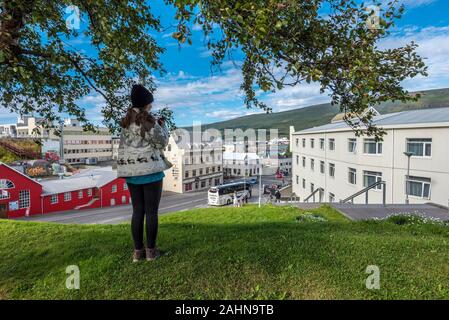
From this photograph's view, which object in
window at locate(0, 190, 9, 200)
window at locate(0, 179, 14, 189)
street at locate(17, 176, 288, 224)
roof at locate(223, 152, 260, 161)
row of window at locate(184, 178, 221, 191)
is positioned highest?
roof at locate(223, 152, 260, 161)

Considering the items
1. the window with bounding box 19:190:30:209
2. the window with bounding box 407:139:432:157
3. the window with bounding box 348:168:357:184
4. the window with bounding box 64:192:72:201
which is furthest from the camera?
the window with bounding box 64:192:72:201

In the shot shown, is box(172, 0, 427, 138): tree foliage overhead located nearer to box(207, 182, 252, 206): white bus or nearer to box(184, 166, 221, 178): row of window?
box(207, 182, 252, 206): white bus

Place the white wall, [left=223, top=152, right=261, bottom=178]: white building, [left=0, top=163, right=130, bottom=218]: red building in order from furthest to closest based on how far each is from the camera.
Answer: [left=223, top=152, right=261, bottom=178]: white building < [left=0, top=163, right=130, bottom=218]: red building < the white wall

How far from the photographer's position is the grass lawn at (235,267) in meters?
2.85

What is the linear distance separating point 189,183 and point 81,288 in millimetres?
44036

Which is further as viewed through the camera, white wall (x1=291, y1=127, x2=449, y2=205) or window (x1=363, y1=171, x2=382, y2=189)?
window (x1=363, y1=171, x2=382, y2=189)

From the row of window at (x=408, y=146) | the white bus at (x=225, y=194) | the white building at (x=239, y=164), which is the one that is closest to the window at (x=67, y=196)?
the white bus at (x=225, y=194)

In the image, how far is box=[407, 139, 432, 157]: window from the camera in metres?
15.8

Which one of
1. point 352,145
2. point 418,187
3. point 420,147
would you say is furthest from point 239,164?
point 420,147

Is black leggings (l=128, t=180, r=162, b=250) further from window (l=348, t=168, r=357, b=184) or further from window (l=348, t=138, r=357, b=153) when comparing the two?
window (l=348, t=168, r=357, b=184)

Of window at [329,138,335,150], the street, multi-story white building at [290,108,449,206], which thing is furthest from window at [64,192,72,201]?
window at [329,138,335,150]

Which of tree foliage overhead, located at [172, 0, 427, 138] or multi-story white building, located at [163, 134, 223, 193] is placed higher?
tree foliage overhead, located at [172, 0, 427, 138]
